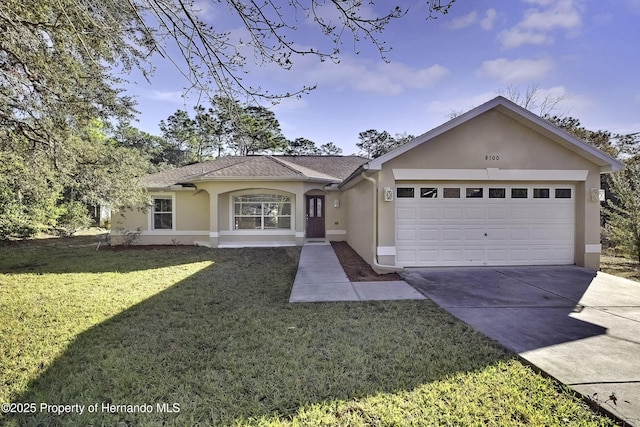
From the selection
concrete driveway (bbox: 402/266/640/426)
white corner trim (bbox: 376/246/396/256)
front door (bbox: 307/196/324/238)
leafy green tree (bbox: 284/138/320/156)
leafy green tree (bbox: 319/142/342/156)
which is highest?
leafy green tree (bbox: 319/142/342/156)

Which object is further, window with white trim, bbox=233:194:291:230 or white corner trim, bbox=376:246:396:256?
window with white trim, bbox=233:194:291:230

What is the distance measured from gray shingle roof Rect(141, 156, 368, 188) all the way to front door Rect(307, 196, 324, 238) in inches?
54.2

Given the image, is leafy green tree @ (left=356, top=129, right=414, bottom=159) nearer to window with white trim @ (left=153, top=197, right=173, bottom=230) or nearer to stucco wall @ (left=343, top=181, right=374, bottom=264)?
stucco wall @ (left=343, top=181, right=374, bottom=264)

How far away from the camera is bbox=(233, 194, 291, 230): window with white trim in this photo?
14305 mm

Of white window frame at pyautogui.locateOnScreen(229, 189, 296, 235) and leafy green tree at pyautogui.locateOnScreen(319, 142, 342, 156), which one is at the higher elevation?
leafy green tree at pyautogui.locateOnScreen(319, 142, 342, 156)

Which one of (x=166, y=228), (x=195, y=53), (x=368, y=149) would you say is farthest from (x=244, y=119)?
(x=368, y=149)

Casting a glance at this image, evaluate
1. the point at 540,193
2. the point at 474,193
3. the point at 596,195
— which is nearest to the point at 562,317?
the point at 474,193

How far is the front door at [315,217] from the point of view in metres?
15.0

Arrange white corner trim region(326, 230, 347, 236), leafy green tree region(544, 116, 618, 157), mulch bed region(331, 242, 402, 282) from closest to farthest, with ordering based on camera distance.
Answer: mulch bed region(331, 242, 402, 282)
white corner trim region(326, 230, 347, 236)
leafy green tree region(544, 116, 618, 157)

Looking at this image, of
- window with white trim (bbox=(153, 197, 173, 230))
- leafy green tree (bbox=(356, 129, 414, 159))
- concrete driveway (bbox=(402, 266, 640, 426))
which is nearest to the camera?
concrete driveway (bbox=(402, 266, 640, 426))

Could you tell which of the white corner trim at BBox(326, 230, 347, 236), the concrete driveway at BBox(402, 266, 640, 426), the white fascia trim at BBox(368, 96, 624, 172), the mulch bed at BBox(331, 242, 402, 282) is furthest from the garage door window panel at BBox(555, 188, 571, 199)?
the white corner trim at BBox(326, 230, 347, 236)

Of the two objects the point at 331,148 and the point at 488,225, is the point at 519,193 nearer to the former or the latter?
the point at 488,225

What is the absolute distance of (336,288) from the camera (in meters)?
6.90

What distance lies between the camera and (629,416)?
2.62 m
